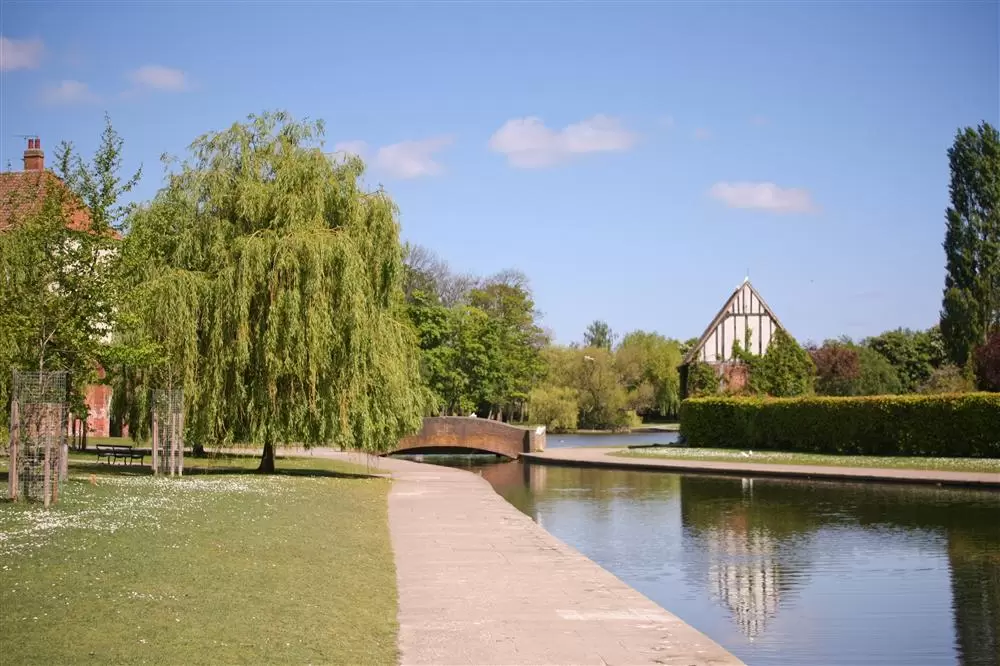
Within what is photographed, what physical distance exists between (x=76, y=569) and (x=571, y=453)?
35.5 m

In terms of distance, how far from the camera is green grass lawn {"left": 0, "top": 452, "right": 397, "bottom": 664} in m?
8.17

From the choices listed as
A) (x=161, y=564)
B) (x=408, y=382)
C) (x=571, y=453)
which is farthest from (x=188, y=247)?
(x=571, y=453)

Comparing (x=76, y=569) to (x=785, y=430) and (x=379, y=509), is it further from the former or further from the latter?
(x=785, y=430)

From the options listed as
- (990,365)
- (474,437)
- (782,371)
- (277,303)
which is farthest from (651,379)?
(277,303)

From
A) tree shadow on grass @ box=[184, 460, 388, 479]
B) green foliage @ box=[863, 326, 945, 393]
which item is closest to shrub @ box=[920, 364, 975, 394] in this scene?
green foliage @ box=[863, 326, 945, 393]

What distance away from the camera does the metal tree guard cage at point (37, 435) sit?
54.7 ft

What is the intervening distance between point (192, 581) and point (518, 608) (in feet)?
10.9

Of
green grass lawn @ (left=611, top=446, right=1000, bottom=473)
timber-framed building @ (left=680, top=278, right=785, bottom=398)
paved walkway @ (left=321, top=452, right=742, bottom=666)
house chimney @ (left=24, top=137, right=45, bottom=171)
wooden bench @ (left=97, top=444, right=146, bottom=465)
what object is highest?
house chimney @ (left=24, top=137, right=45, bottom=171)

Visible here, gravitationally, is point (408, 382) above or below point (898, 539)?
above

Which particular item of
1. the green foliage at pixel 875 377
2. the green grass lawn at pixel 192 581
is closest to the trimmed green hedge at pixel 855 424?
the green foliage at pixel 875 377

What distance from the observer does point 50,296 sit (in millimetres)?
18875

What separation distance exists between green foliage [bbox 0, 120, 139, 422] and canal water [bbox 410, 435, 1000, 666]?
950 cm

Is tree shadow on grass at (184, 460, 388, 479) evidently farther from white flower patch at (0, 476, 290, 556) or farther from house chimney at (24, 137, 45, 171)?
house chimney at (24, 137, 45, 171)

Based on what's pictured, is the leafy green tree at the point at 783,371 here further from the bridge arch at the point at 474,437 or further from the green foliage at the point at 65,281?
the green foliage at the point at 65,281
